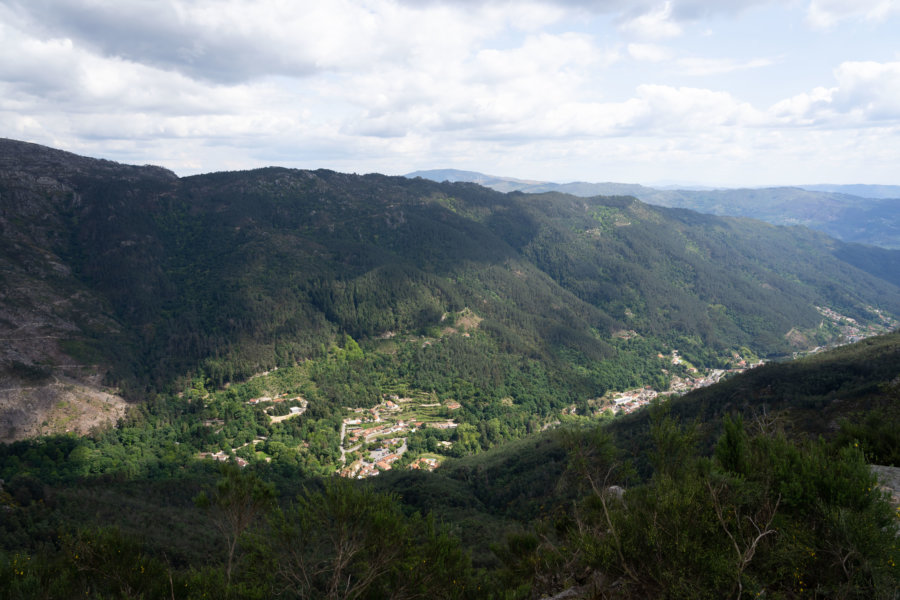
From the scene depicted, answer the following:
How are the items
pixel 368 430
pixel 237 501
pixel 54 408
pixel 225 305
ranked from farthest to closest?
pixel 225 305 → pixel 368 430 → pixel 54 408 → pixel 237 501

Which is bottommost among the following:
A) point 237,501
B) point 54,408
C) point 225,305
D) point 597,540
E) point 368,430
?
point 368,430

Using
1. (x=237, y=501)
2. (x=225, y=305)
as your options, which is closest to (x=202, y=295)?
(x=225, y=305)

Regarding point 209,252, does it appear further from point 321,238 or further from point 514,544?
point 514,544

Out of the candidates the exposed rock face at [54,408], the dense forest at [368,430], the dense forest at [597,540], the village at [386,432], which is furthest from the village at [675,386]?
the exposed rock face at [54,408]

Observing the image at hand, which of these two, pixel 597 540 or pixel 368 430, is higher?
pixel 597 540

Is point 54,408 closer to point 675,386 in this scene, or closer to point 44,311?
point 44,311

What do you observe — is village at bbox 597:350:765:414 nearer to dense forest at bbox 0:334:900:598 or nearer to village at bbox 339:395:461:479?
village at bbox 339:395:461:479

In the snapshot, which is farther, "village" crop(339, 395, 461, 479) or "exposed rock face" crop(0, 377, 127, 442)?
"village" crop(339, 395, 461, 479)

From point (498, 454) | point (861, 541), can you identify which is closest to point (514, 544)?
point (861, 541)

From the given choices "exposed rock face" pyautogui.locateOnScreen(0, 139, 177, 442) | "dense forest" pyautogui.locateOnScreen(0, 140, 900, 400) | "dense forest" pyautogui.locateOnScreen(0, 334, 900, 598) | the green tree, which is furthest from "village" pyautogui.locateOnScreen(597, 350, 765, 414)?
"exposed rock face" pyautogui.locateOnScreen(0, 139, 177, 442)

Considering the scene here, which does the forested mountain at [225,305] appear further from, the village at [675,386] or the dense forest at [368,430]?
the village at [675,386]

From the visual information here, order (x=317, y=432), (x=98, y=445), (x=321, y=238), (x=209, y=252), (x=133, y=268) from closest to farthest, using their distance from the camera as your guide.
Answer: (x=98, y=445) < (x=317, y=432) < (x=133, y=268) < (x=209, y=252) < (x=321, y=238)
